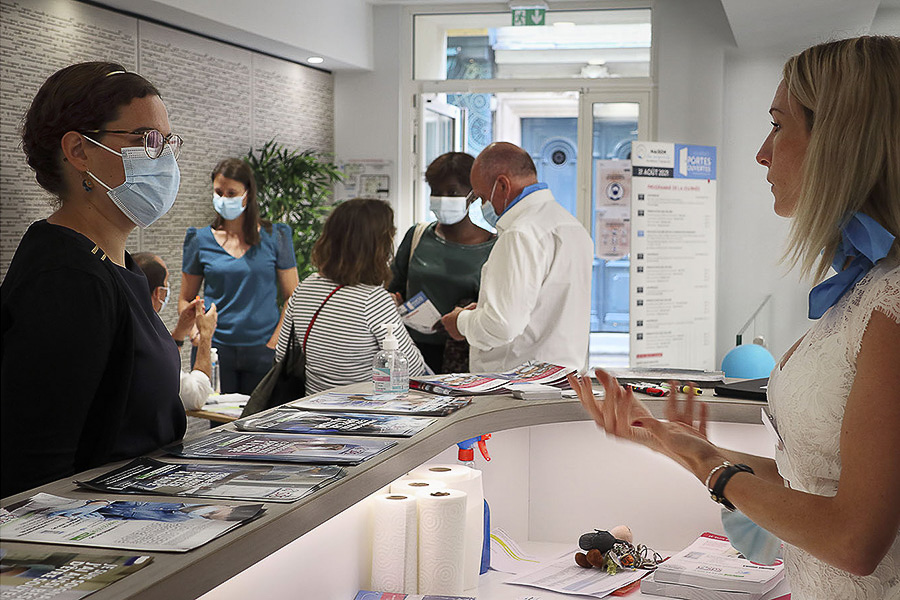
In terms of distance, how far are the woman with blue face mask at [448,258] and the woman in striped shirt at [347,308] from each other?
2.20 feet

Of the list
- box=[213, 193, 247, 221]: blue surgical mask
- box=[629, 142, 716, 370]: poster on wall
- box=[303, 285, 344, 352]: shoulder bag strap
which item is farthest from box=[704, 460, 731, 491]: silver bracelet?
box=[629, 142, 716, 370]: poster on wall

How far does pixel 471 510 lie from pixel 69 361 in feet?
3.48

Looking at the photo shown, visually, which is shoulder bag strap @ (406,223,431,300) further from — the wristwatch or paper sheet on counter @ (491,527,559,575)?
the wristwatch

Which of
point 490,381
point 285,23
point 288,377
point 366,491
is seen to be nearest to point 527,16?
point 285,23

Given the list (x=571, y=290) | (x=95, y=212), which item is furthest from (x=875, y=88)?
(x=571, y=290)

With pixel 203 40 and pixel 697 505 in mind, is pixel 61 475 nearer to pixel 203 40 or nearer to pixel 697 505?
pixel 697 505

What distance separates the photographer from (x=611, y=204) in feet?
26.8

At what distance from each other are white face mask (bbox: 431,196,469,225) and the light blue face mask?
278cm

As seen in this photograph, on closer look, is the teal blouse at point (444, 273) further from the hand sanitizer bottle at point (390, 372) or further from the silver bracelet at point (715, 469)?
the silver bracelet at point (715, 469)

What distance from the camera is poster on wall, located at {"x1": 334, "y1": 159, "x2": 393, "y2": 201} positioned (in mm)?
8352

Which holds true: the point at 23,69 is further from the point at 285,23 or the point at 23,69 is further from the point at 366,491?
the point at 366,491

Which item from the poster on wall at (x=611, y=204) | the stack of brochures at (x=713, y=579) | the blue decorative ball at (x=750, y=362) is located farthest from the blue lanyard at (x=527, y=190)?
the poster on wall at (x=611, y=204)

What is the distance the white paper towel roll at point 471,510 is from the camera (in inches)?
86.1

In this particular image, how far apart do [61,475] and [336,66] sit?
695 cm
